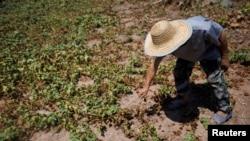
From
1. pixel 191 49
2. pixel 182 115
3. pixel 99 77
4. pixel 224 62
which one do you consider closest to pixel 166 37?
pixel 191 49

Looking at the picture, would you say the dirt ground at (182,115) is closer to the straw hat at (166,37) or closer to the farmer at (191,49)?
the farmer at (191,49)

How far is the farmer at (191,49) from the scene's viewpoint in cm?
438

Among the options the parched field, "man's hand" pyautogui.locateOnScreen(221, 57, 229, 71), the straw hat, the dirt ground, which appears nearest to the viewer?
the straw hat

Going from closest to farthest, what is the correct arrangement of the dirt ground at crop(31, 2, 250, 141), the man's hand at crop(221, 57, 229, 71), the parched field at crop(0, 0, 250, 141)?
the man's hand at crop(221, 57, 229, 71), the dirt ground at crop(31, 2, 250, 141), the parched field at crop(0, 0, 250, 141)

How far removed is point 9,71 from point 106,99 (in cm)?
A: 273

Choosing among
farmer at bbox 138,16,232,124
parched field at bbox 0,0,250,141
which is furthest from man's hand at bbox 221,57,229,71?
parched field at bbox 0,0,250,141

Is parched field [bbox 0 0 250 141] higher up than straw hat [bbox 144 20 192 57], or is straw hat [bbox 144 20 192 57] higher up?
straw hat [bbox 144 20 192 57]

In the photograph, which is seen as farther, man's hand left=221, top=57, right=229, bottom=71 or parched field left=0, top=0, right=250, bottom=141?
parched field left=0, top=0, right=250, bottom=141

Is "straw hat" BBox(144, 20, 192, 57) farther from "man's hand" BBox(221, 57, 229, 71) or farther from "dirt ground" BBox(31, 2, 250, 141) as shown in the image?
"dirt ground" BBox(31, 2, 250, 141)

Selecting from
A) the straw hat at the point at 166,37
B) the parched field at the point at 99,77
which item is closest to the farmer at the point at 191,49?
the straw hat at the point at 166,37

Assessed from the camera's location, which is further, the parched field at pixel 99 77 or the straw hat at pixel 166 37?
the parched field at pixel 99 77

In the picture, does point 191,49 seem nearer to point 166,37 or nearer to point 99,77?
point 166,37

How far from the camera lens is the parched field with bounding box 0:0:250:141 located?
18.9 ft

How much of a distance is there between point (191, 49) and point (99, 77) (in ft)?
9.86
